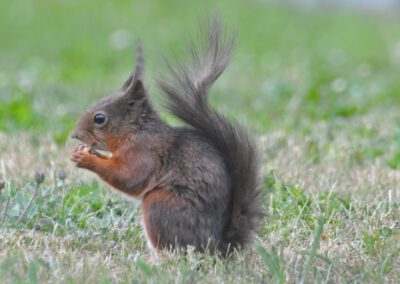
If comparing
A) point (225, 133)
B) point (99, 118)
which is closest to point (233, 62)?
point (99, 118)

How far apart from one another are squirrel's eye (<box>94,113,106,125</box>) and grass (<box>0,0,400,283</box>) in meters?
0.43

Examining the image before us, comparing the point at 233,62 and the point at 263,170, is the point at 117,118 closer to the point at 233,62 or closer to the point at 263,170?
the point at 263,170

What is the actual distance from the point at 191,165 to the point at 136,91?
53 centimetres

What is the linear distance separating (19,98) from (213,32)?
11.7 ft

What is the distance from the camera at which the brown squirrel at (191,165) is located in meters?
3.79

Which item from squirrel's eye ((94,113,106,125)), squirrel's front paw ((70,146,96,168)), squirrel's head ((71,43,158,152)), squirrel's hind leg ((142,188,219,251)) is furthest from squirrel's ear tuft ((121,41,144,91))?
squirrel's hind leg ((142,188,219,251))

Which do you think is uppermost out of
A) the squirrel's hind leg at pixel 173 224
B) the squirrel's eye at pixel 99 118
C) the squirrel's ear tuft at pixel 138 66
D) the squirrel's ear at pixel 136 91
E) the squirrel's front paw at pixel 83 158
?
the squirrel's ear tuft at pixel 138 66

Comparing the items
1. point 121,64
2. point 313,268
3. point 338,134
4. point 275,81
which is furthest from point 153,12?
point 313,268

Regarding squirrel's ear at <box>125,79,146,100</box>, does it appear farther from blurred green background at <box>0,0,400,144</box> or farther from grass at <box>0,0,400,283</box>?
grass at <box>0,0,400,283</box>

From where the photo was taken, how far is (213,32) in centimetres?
401

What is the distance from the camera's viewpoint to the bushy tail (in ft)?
12.8

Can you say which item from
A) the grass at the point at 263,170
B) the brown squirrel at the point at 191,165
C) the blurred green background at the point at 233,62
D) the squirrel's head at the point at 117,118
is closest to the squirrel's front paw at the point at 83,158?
the brown squirrel at the point at 191,165

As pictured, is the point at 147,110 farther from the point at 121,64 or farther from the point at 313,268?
the point at 121,64

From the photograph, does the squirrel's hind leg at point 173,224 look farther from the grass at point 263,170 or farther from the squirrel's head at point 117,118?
the squirrel's head at point 117,118
